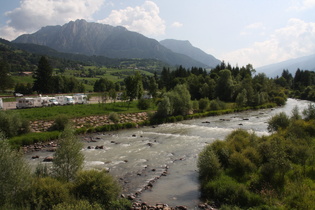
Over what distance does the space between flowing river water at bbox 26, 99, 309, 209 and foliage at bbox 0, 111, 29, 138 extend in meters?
8.06

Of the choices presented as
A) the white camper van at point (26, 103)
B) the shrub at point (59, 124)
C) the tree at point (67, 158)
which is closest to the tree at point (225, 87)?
the white camper van at point (26, 103)

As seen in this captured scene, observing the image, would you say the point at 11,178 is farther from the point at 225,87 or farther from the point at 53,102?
the point at 225,87

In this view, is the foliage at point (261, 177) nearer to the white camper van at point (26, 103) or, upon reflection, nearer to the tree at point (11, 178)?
the tree at point (11, 178)

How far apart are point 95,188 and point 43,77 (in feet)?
276

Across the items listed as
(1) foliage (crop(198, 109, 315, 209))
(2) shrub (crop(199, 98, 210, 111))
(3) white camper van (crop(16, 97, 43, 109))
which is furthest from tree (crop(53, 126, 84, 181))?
(2) shrub (crop(199, 98, 210, 111))

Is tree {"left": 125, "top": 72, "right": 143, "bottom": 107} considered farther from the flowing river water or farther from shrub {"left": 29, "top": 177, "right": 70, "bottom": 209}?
shrub {"left": 29, "top": 177, "right": 70, "bottom": 209}

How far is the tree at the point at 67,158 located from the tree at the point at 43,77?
7978 centimetres

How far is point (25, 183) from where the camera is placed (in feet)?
42.8

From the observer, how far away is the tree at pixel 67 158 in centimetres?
1562

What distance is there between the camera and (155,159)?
84.6 feet

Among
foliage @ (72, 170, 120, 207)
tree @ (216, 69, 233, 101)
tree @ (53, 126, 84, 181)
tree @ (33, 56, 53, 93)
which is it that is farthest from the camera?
tree @ (216, 69, 233, 101)

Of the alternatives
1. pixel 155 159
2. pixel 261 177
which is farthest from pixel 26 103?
pixel 261 177

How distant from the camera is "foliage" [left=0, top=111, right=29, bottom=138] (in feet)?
108

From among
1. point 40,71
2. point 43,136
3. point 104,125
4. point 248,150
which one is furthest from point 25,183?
point 40,71
